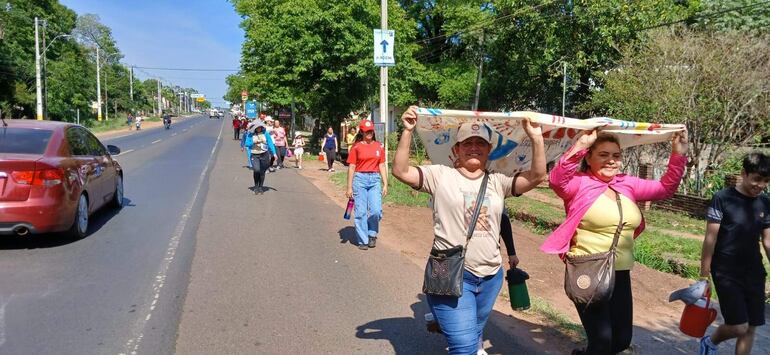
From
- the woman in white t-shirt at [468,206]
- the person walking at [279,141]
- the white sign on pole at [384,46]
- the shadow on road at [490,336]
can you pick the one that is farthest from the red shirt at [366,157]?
the person walking at [279,141]

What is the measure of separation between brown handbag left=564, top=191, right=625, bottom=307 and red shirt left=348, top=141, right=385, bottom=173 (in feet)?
13.7

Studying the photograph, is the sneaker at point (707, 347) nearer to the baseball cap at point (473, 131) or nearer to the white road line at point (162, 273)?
the baseball cap at point (473, 131)

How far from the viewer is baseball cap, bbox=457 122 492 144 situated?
10.2ft

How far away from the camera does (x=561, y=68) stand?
20.7 m

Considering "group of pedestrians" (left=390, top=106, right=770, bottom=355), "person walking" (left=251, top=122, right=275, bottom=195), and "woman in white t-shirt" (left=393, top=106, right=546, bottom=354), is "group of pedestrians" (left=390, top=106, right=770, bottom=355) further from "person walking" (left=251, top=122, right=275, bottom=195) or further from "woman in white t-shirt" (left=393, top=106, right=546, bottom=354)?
"person walking" (left=251, top=122, right=275, bottom=195)

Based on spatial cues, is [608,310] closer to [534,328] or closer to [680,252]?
[534,328]

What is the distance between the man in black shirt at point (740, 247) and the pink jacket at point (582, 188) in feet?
1.34

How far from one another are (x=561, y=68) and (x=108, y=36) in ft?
289

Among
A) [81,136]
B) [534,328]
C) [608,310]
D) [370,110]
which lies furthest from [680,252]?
[370,110]

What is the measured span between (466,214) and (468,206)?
1.8 inches

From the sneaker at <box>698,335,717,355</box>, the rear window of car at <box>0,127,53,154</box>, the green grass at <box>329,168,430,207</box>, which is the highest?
the rear window of car at <box>0,127,53,154</box>

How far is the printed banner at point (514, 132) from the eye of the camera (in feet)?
10.2

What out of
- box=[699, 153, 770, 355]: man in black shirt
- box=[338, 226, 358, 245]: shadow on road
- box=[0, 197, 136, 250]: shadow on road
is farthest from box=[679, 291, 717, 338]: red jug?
box=[0, 197, 136, 250]: shadow on road

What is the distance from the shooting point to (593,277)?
3.10m
